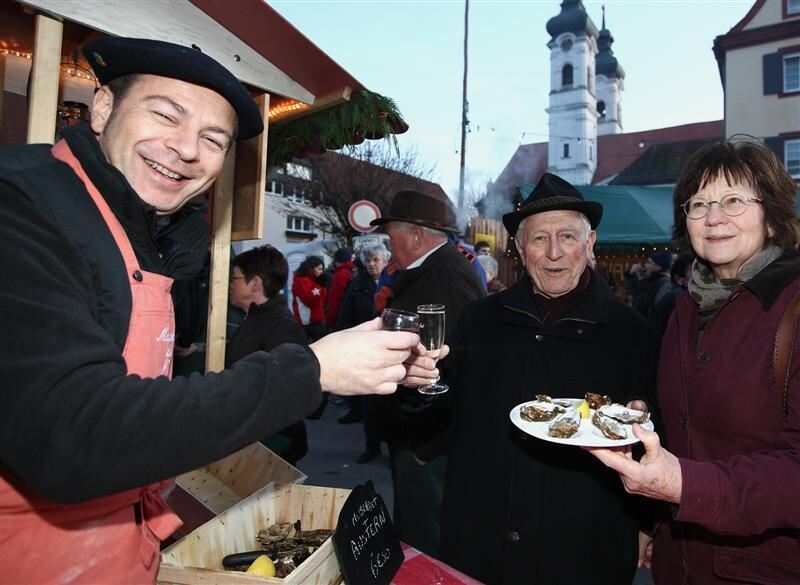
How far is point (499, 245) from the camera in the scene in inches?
620

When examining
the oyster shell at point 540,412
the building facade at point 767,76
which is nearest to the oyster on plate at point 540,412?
the oyster shell at point 540,412

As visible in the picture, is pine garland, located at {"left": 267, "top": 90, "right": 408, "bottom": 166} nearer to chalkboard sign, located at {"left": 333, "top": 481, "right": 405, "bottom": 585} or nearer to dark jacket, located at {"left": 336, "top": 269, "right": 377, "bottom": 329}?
chalkboard sign, located at {"left": 333, "top": 481, "right": 405, "bottom": 585}

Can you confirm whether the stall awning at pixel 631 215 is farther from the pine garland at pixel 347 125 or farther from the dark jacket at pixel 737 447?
the dark jacket at pixel 737 447

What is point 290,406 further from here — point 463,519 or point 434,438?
point 434,438

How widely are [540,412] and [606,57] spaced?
8633 cm

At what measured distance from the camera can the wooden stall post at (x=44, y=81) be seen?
2.31 meters

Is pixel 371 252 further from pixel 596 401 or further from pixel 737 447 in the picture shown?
pixel 737 447

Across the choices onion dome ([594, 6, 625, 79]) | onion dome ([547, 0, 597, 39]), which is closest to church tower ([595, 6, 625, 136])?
onion dome ([594, 6, 625, 79])

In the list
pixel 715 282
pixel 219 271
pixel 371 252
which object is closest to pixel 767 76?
pixel 371 252

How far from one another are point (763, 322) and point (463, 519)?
1.57 meters

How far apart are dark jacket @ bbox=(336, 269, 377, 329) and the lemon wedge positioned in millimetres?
5744

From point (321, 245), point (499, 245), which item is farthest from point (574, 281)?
point (321, 245)

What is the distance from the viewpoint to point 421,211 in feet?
14.7

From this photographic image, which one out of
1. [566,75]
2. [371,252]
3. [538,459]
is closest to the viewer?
[538,459]
